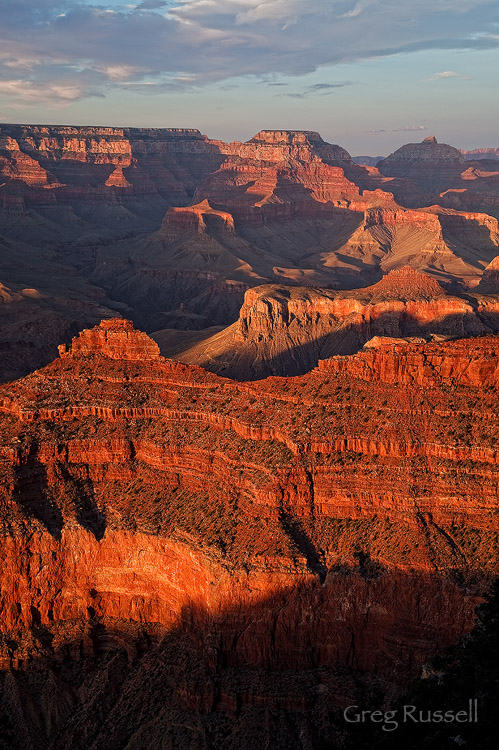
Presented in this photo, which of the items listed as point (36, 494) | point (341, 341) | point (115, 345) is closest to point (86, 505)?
point (36, 494)

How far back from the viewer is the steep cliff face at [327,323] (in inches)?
5394

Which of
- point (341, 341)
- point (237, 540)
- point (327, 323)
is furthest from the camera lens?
point (327, 323)

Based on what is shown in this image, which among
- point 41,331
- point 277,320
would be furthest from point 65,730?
point 41,331

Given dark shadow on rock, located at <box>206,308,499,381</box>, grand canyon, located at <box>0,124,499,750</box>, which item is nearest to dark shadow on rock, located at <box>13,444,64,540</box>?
grand canyon, located at <box>0,124,499,750</box>

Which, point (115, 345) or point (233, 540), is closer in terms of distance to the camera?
point (233, 540)

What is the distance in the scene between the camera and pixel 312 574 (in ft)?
148

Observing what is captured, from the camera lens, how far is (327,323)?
152250 mm

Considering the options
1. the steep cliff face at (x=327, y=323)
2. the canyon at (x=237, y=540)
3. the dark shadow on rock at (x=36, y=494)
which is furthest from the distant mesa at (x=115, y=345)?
the steep cliff face at (x=327, y=323)

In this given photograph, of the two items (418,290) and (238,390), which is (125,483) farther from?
(418,290)

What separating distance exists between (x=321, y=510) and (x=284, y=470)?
311 centimetres

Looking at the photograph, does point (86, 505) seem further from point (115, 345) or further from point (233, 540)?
point (115, 345)

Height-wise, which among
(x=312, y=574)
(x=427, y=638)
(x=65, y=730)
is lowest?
(x=65, y=730)

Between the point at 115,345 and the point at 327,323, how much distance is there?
94.4 m

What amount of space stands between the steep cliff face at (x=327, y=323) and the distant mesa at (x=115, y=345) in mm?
70928
